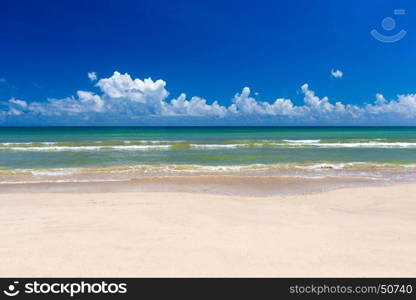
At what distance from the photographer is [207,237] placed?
483 cm

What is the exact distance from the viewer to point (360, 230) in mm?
5242

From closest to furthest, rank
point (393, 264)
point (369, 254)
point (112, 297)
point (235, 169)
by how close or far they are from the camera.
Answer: point (112, 297) → point (393, 264) → point (369, 254) → point (235, 169)

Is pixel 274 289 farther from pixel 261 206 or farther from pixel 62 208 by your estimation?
pixel 62 208

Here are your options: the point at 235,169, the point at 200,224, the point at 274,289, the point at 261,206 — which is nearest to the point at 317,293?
the point at 274,289

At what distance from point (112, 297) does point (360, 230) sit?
4.51m

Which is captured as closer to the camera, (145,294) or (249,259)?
(145,294)
